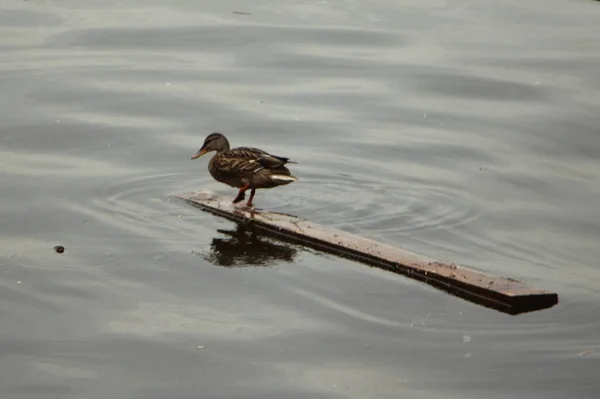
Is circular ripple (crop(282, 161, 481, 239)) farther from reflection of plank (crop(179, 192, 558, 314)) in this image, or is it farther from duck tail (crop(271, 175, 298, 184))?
reflection of plank (crop(179, 192, 558, 314))

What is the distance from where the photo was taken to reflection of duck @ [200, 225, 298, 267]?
9.30 metres

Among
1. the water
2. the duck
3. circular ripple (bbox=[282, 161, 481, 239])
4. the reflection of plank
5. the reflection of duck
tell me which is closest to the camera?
the water

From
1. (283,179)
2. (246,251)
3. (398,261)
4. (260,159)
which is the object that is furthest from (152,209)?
(398,261)

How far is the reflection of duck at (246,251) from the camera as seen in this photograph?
30.5ft

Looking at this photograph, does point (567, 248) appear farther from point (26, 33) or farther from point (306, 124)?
point (26, 33)

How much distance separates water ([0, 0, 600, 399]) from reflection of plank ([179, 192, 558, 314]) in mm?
106

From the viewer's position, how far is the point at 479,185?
11.4 meters

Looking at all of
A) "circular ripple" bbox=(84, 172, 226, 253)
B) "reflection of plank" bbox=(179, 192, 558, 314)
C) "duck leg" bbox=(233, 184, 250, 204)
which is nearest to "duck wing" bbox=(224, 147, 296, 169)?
"duck leg" bbox=(233, 184, 250, 204)

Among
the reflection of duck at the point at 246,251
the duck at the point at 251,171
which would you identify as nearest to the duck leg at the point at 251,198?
the duck at the point at 251,171

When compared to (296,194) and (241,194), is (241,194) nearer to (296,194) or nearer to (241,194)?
(241,194)

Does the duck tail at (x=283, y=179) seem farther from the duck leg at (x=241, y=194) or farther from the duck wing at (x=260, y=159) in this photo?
the duck leg at (x=241, y=194)

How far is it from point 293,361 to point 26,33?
1096 cm

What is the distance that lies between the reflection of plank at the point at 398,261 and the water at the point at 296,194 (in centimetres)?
11

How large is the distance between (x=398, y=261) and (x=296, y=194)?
7.29 feet
